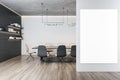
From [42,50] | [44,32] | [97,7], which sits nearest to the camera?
[97,7]

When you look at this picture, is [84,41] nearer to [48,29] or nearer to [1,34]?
[1,34]

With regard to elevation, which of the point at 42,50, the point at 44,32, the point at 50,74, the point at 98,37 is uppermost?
the point at 44,32

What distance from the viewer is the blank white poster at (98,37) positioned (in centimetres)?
627

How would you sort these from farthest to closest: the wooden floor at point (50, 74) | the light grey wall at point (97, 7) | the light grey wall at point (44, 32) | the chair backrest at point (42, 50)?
the light grey wall at point (44, 32) → the chair backrest at point (42, 50) → the light grey wall at point (97, 7) → the wooden floor at point (50, 74)

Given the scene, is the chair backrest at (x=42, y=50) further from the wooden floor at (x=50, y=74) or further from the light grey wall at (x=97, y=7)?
the light grey wall at (x=97, y=7)

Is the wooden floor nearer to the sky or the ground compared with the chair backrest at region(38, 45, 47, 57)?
nearer to the ground

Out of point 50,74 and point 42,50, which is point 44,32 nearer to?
point 42,50

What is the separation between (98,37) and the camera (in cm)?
630

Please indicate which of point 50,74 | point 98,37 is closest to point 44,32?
point 98,37

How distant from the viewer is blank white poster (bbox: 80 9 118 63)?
20.6ft

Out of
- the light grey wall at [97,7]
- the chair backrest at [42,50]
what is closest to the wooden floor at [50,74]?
the light grey wall at [97,7]

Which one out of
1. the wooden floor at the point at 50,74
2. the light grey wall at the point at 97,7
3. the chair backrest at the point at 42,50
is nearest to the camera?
the wooden floor at the point at 50,74

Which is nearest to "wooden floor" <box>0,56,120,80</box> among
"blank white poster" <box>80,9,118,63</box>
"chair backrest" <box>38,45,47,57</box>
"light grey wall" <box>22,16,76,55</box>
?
"blank white poster" <box>80,9,118,63</box>

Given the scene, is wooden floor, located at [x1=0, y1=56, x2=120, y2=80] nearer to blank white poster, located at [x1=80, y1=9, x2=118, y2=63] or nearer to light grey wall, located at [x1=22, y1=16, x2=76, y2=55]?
blank white poster, located at [x1=80, y1=9, x2=118, y2=63]
